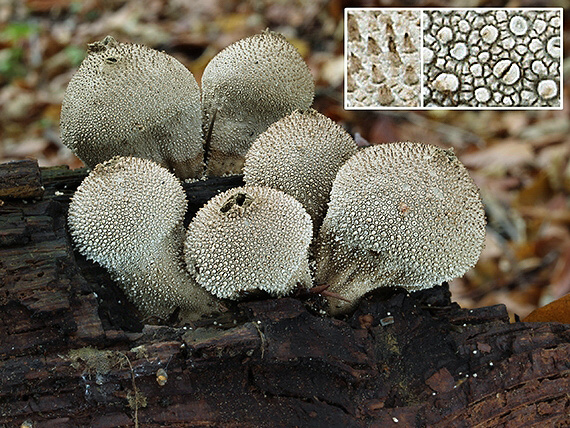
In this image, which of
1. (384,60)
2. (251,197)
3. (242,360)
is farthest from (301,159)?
(384,60)

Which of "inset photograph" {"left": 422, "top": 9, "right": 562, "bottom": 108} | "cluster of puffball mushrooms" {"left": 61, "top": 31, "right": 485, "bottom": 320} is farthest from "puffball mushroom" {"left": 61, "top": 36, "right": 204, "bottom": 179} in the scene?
"inset photograph" {"left": 422, "top": 9, "right": 562, "bottom": 108}

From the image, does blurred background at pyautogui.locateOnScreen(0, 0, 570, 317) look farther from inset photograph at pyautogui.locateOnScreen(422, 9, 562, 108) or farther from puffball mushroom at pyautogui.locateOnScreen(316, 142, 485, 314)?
puffball mushroom at pyautogui.locateOnScreen(316, 142, 485, 314)

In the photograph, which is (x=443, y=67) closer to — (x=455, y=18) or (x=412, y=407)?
(x=455, y=18)

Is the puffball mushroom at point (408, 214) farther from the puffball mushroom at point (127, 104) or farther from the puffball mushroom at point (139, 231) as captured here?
the puffball mushroom at point (127, 104)

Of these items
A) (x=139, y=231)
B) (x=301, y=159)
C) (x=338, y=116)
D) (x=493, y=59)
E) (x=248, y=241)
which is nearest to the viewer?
(x=248, y=241)

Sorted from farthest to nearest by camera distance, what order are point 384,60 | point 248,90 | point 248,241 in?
point 384,60 < point 248,90 < point 248,241

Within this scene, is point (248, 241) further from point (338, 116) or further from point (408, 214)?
point (338, 116)

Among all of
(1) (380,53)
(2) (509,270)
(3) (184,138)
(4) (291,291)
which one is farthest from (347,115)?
(4) (291,291)
